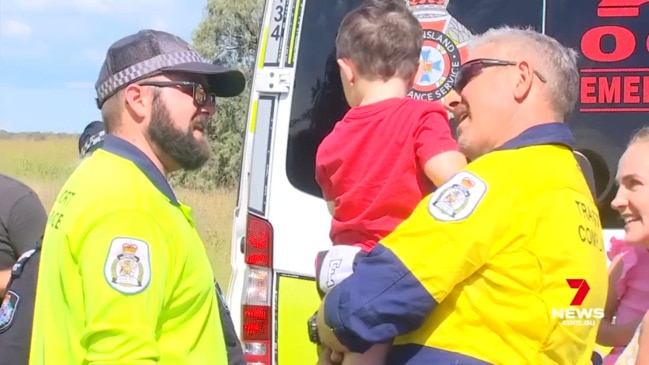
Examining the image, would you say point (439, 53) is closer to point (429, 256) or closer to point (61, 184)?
point (429, 256)

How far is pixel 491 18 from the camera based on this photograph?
3281 millimetres

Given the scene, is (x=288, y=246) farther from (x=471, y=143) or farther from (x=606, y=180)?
(x=471, y=143)

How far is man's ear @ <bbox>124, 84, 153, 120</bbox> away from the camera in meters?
2.19

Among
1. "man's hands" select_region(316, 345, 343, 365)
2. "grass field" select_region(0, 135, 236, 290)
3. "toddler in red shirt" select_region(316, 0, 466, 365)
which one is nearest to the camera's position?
"man's hands" select_region(316, 345, 343, 365)

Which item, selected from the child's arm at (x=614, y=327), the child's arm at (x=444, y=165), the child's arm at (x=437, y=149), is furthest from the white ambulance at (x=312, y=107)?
the child's arm at (x=444, y=165)

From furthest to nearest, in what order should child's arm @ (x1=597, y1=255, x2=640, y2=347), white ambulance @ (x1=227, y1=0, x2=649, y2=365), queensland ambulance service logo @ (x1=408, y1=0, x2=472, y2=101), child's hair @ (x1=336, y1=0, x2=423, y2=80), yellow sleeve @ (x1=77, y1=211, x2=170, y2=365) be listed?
queensland ambulance service logo @ (x1=408, y1=0, x2=472, y2=101)
white ambulance @ (x1=227, y1=0, x2=649, y2=365)
child's arm @ (x1=597, y1=255, x2=640, y2=347)
child's hair @ (x1=336, y1=0, x2=423, y2=80)
yellow sleeve @ (x1=77, y1=211, x2=170, y2=365)

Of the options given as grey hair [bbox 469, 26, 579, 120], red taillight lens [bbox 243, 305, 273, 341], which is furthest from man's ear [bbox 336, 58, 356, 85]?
red taillight lens [bbox 243, 305, 273, 341]

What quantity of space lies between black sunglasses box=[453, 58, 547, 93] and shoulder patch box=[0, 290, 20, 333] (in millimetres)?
1431

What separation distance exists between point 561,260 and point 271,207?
172 cm

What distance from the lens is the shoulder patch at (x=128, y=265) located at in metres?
1.90

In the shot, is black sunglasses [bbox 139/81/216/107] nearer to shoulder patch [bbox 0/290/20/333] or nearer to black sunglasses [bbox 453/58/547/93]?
black sunglasses [bbox 453/58/547/93]

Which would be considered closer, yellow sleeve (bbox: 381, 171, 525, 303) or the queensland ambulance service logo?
yellow sleeve (bbox: 381, 171, 525, 303)

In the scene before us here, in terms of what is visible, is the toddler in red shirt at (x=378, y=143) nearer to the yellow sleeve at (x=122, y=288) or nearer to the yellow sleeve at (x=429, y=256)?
the yellow sleeve at (x=429, y=256)

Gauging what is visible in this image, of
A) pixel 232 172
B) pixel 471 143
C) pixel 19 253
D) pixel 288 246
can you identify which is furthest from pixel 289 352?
pixel 232 172
